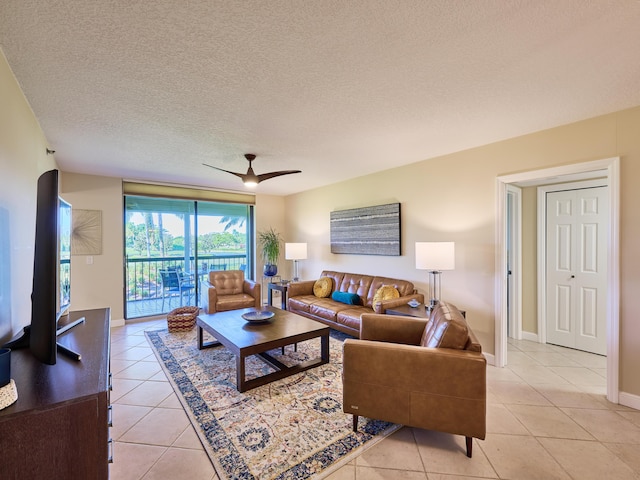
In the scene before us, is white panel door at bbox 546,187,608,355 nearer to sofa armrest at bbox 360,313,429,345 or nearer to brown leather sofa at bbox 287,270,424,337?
brown leather sofa at bbox 287,270,424,337

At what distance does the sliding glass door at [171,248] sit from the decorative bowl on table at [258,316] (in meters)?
2.18

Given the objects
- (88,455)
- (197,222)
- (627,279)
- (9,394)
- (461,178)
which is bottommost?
(88,455)

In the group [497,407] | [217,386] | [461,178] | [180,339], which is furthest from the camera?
[180,339]

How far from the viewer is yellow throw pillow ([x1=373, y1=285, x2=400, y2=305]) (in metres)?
3.64

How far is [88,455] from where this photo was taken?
1.03 m

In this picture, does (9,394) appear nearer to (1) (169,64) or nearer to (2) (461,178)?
(1) (169,64)

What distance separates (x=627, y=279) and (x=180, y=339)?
189 inches

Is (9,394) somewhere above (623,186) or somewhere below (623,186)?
below

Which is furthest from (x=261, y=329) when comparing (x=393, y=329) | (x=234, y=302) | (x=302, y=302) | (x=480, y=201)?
(x=480, y=201)

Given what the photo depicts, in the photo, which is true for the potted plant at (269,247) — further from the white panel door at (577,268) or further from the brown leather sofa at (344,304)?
the white panel door at (577,268)

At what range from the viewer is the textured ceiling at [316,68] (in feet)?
4.45

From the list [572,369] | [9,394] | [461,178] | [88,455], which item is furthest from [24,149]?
[572,369]

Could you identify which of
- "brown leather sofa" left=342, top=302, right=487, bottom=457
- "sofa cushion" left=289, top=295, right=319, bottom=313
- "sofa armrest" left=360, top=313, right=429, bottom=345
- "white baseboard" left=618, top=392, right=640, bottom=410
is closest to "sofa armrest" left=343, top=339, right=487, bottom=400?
"brown leather sofa" left=342, top=302, right=487, bottom=457

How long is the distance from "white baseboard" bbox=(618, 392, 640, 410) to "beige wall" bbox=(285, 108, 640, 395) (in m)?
0.04
